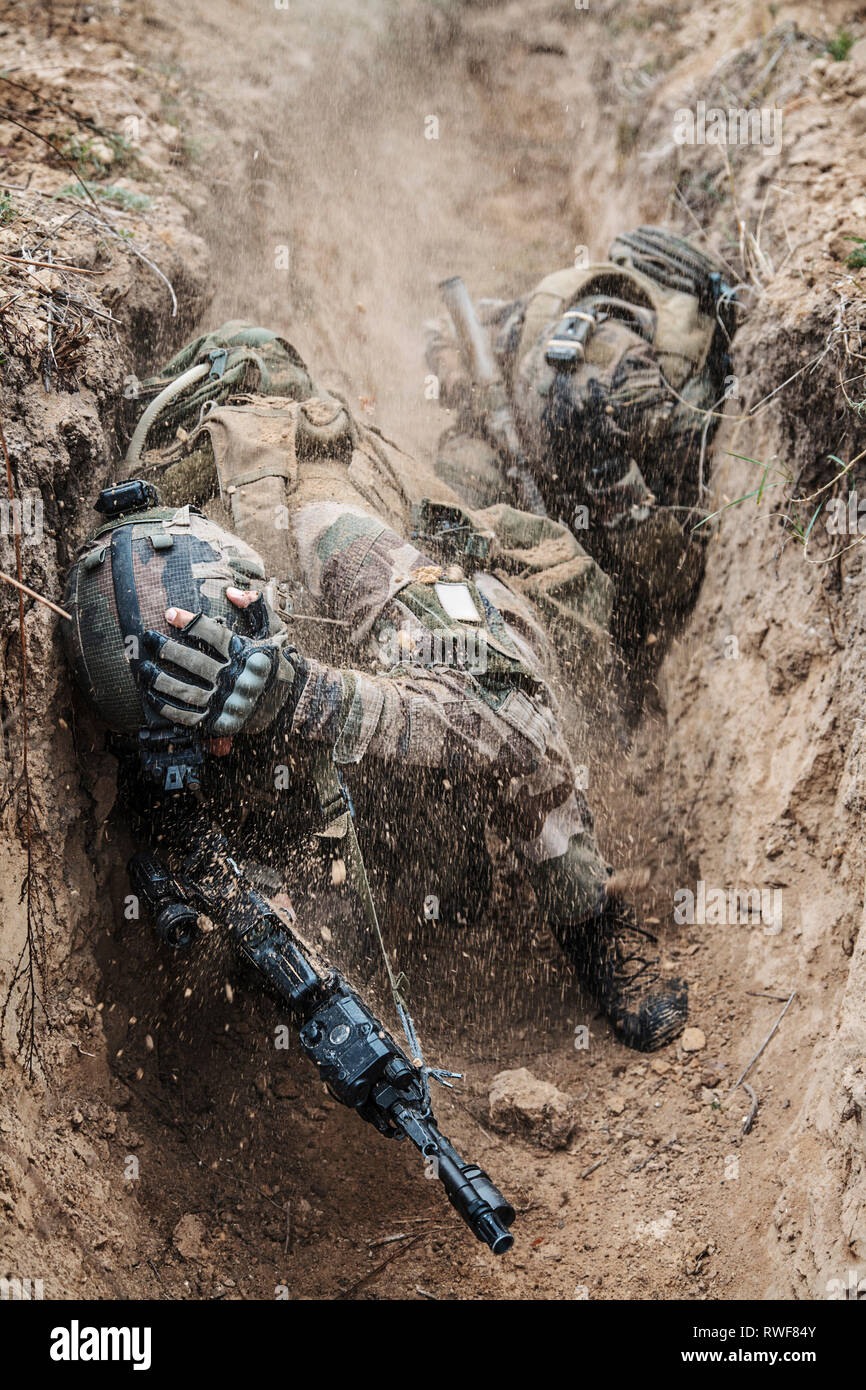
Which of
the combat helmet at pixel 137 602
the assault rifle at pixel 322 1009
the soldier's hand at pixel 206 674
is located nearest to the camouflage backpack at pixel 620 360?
the combat helmet at pixel 137 602

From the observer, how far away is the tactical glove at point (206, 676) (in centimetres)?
307

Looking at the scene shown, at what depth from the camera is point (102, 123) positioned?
226 inches

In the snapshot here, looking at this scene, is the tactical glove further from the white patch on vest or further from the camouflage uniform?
the white patch on vest

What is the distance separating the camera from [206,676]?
3.11m

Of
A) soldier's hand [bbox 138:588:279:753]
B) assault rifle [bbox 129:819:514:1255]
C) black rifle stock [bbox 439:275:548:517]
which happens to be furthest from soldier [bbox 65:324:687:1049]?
black rifle stock [bbox 439:275:548:517]

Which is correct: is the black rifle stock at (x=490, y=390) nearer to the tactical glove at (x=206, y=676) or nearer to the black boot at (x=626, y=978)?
the black boot at (x=626, y=978)

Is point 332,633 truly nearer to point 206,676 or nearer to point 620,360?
point 206,676

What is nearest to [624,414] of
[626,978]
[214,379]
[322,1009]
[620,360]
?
[620,360]

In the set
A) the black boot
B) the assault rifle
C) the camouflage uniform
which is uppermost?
the camouflage uniform

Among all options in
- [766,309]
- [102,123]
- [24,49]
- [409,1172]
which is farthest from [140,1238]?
[24,49]

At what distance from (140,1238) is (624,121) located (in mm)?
8186

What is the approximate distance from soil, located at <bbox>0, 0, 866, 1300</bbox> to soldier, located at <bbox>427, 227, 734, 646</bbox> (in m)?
0.20

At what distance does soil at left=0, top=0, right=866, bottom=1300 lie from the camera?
3.01 metres
